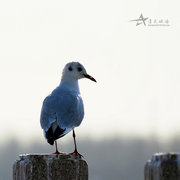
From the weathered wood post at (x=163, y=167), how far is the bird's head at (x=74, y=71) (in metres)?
7.52

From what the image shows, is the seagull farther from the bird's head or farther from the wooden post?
the wooden post

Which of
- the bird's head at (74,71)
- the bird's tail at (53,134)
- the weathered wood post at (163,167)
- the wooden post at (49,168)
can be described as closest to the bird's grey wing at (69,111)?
the bird's tail at (53,134)

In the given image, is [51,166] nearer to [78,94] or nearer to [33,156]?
[33,156]

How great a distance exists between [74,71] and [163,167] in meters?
7.76

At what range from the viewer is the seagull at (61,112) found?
1187 centimetres

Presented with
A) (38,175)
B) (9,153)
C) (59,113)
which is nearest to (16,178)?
(38,175)

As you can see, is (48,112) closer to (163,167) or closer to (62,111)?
(62,111)

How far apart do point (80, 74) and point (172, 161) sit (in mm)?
7751

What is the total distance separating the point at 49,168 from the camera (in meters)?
8.14

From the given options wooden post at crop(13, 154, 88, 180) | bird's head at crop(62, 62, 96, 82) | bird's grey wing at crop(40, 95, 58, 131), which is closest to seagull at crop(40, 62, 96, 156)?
bird's grey wing at crop(40, 95, 58, 131)

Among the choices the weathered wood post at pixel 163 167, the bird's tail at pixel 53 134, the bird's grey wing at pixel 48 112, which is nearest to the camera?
the weathered wood post at pixel 163 167

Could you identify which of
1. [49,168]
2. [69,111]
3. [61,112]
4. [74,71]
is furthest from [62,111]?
[49,168]

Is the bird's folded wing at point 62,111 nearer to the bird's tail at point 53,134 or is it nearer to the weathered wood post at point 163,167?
the bird's tail at point 53,134

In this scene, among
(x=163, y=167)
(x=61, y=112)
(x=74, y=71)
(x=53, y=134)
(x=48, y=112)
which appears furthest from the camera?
(x=74, y=71)
